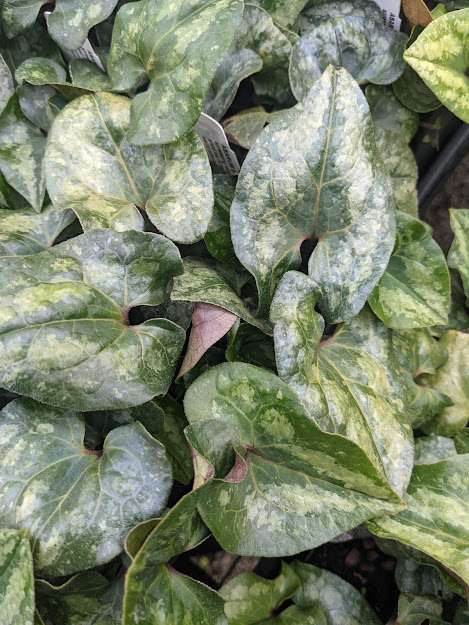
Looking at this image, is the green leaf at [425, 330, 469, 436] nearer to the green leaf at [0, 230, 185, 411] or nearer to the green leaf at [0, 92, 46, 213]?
the green leaf at [0, 230, 185, 411]

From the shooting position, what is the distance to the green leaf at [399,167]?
3.33 feet

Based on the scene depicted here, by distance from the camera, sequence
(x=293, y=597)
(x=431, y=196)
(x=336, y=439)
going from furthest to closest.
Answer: (x=431, y=196) → (x=293, y=597) → (x=336, y=439)

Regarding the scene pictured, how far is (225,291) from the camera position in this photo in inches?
29.5

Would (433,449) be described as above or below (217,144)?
below

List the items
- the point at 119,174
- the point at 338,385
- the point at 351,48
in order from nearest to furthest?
the point at 338,385 < the point at 119,174 < the point at 351,48

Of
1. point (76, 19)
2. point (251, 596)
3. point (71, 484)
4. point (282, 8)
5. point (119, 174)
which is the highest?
point (282, 8)

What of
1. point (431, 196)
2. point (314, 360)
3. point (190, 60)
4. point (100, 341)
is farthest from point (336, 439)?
point (431, 196)

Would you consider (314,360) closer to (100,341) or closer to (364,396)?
(364,396)

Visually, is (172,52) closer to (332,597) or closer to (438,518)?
(438,518)

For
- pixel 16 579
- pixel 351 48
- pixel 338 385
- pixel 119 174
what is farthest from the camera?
pixel 351 48

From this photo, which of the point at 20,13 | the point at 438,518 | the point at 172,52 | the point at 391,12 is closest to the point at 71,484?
the point at 438,518

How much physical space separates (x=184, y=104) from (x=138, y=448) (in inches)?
17.3

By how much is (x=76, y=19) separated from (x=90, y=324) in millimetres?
485

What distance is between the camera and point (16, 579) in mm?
640
